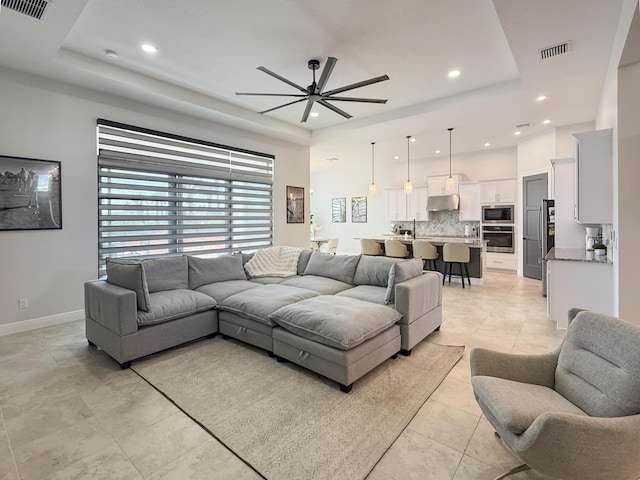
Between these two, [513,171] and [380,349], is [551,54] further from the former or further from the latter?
[513,171]

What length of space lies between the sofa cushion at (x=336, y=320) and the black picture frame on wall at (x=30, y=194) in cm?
315

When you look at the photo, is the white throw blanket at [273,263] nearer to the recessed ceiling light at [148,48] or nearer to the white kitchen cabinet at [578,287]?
the recessed ceiling light at [148,48]

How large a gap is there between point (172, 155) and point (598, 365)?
5.42m

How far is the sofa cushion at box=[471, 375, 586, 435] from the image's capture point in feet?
4.80

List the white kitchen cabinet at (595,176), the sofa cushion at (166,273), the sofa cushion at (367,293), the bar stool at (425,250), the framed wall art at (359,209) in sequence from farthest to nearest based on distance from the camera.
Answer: the framed wall art at (359,209)
the bar stool at (425,250)
the sofa cushion at (166,273)
the white kitchen cabinet at (595,176)
the sofa cushion at (367,293)

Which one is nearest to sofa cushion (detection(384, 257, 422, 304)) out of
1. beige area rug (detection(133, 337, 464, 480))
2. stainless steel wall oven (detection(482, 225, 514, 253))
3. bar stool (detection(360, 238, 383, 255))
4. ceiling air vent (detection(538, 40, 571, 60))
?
beige area rug (detection(133, 337, 464, 480))

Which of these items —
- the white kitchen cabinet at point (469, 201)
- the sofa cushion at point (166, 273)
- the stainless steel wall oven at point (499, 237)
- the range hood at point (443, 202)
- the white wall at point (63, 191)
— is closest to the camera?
the sofa cushion at point (166, 273)

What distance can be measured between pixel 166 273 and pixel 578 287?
4.71 meters

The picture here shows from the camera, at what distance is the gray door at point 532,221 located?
22.1ft

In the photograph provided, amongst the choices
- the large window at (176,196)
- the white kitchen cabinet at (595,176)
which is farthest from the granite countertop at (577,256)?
the large window at (176,196)

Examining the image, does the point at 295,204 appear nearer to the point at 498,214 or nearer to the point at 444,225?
the point at 444,225

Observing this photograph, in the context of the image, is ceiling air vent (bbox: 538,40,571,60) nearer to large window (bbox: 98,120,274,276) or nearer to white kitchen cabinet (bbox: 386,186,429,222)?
large window (bbox: 98,120,274,276)

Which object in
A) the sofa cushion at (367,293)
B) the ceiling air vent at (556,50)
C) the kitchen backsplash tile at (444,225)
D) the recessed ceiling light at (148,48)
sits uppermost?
the recessed ceiling light at (148,48)

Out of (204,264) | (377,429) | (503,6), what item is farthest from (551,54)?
(204,264)
